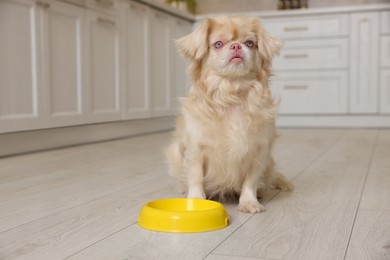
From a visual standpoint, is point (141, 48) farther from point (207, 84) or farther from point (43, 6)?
point (207, 84)

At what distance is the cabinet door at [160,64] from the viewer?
4.47 metres

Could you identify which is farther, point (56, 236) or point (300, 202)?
point (300, 202)

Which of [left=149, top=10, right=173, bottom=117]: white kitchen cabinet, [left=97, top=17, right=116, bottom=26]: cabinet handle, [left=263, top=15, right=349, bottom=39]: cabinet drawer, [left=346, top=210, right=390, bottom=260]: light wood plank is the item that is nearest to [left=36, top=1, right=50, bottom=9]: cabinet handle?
[left=97, top=17, right=116, bottom=26]: cabinet handle

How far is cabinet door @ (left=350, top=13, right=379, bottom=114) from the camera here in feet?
15.6

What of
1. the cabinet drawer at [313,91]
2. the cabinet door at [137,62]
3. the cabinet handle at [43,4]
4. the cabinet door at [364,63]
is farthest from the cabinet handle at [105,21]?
the cabinet door at [364,63]

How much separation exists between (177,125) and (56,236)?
2.15ft

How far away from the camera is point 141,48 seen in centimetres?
425

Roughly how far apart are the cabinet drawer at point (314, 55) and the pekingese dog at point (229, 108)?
3.48 metres

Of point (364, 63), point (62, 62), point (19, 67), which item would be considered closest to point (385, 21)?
point (364, 63)

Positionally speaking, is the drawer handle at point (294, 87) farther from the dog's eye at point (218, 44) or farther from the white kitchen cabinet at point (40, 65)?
the dog's eye at point (218, 44)

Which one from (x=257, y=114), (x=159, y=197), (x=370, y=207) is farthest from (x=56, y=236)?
(x=370, y=207)

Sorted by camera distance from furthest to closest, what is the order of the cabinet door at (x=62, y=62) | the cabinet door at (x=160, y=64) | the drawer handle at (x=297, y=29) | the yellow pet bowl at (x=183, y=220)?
the drawer handle at (x=297, y=29)
the cabinet door at (x=160, y=64)
the cabinet door at (x=62, y=62)
the yellow pet bowl at (x=183, y=220)

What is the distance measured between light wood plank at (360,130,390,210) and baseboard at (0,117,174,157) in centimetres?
188

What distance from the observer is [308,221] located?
1.37m
